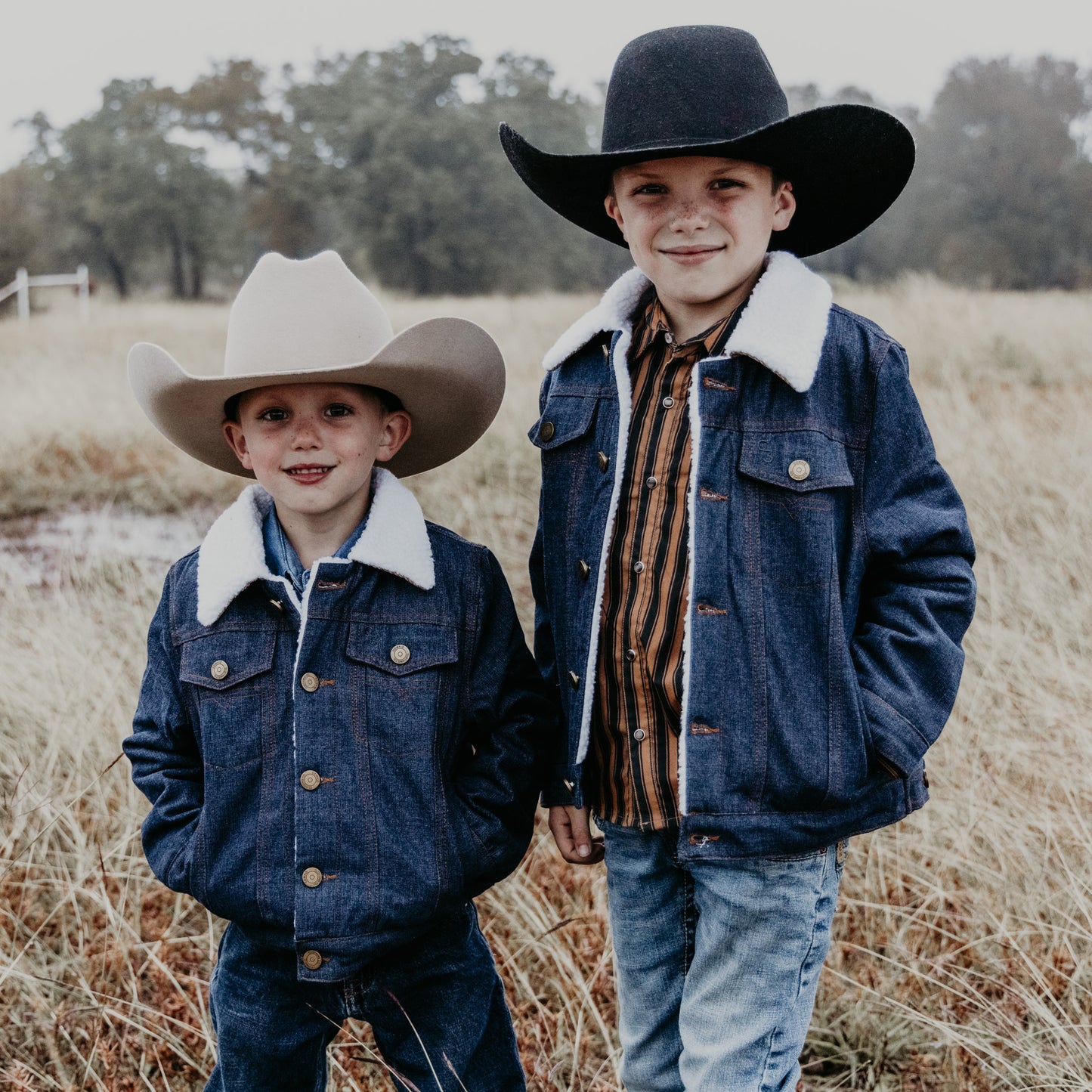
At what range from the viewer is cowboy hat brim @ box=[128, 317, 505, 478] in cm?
184

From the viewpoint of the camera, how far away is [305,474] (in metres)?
1.86

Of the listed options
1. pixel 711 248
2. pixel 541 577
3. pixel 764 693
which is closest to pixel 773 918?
pixel 764 693

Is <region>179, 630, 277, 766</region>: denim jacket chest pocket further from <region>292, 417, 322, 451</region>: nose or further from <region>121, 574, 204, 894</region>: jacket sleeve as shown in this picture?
<region>292, 417, 322, 451</region>: nose

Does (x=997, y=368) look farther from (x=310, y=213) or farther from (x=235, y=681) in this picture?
(x=310, y=213)

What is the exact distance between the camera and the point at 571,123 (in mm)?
43312

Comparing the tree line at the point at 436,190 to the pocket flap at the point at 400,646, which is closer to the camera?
the pocket flap at the point at 400,646

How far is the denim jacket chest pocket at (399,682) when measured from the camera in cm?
180

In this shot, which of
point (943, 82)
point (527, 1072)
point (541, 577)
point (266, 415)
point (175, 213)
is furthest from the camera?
point (943, 82)

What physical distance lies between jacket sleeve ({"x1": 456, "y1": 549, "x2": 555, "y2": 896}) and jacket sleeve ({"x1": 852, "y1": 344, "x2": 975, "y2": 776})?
557 mm

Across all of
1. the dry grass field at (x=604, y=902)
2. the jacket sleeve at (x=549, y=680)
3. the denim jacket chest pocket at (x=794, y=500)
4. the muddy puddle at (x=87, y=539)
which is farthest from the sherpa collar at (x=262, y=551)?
the muddy puddle at (x=87, y=539)

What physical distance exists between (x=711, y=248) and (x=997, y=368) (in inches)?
370

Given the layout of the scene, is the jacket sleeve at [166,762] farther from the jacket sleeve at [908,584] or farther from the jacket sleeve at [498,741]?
the jacket sleeve at [908,584]

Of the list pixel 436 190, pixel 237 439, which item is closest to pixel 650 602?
pixel 237 439

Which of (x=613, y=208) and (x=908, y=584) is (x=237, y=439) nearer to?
(x=613, y=208)
